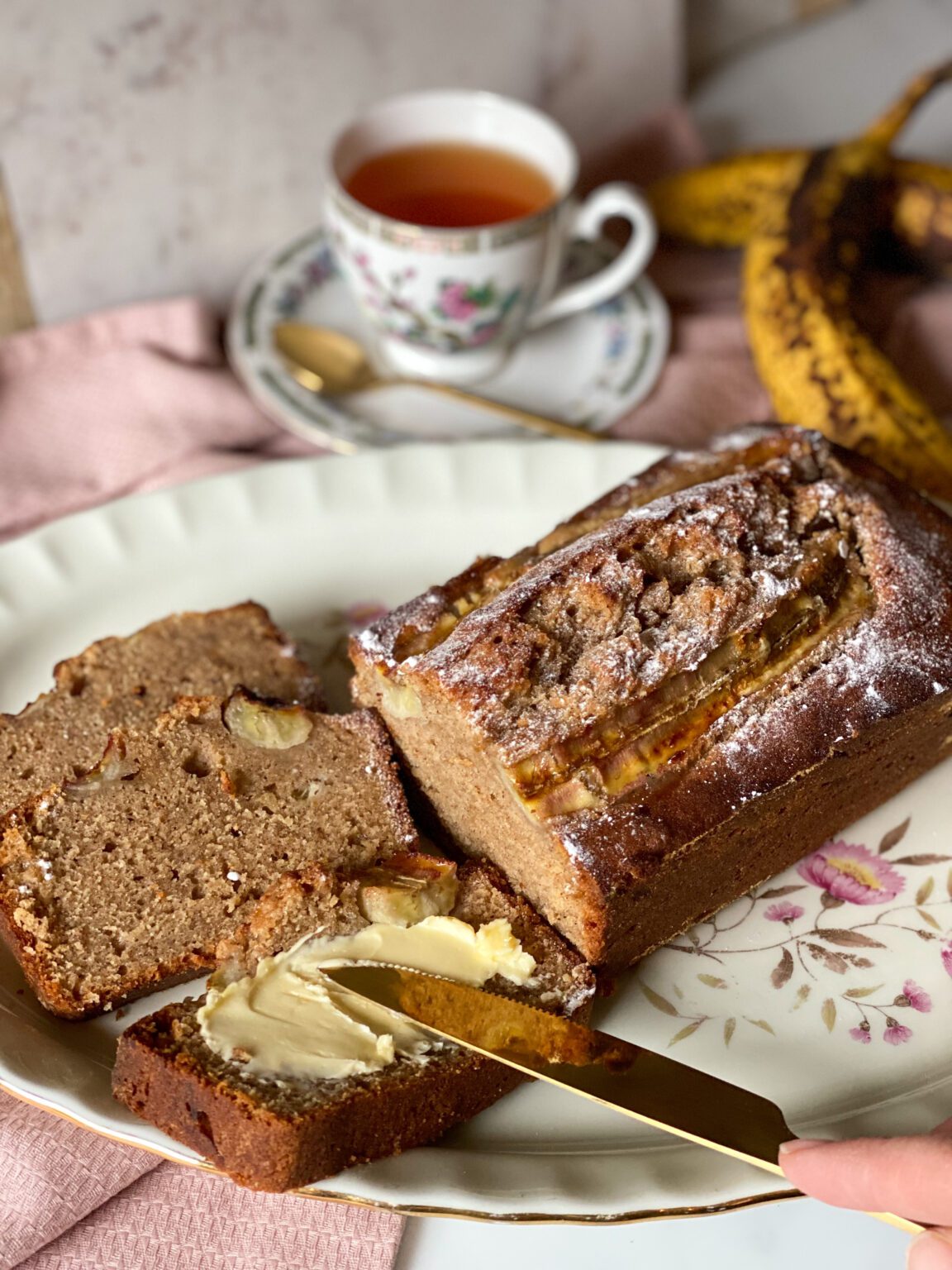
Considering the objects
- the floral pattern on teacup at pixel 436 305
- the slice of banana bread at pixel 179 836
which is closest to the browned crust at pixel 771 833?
the slice of banana bread at pixel 179 836

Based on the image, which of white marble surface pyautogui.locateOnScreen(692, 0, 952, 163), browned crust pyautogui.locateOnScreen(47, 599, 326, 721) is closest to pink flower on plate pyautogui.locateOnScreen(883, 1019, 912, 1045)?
browned crust pyautogui.locateOnScreen(47, 599, 326, 721)

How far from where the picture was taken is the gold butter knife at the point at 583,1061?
1860 mm

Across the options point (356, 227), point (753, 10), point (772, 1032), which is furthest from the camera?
point (753, 10)

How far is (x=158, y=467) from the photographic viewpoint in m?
3.18

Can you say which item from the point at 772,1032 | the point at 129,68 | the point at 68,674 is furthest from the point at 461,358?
the point at 772,1032

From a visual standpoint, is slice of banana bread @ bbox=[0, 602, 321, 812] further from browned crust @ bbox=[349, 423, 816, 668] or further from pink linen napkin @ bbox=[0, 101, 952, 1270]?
pink linen napkin @ bbox=[0, 101, 952, 1270]

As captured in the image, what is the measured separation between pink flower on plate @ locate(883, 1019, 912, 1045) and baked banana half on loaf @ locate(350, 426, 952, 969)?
34cm

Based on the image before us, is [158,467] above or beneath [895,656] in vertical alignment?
beneath

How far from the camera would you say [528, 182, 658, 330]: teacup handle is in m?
3.39

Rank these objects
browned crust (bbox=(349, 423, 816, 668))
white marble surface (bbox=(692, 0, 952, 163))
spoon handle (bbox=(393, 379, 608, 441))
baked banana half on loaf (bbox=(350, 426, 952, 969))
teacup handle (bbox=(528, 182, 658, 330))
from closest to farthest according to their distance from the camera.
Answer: baked banana half on loaf (bbox=(350, 426, 952, 969)) < browned crust (bbox=(349, 423, 816, 668)) < spoon handle (bbox=(393, 379, 608, 441)) < teacup handle (bbox=(528, 182, 658, 330)) < white marble surface (bbox=(692, 0, 952, 163))

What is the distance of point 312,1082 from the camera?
1.82 meters

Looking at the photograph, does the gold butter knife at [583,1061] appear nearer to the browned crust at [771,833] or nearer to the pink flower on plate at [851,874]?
the browned crust at [771,833]

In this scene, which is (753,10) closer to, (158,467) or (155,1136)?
(158,467)

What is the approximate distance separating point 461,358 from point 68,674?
148 centimetres
